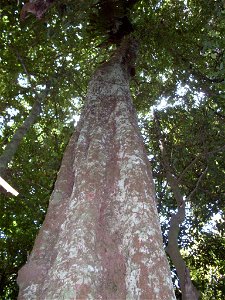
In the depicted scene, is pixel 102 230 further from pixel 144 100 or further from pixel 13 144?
pixel 144 100

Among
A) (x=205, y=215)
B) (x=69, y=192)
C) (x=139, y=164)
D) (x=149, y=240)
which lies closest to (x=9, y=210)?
(x=205, y=215)

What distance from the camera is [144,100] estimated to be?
900 cm

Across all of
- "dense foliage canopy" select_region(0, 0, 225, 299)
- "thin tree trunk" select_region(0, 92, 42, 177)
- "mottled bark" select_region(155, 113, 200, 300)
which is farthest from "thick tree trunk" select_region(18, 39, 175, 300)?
"dense foliage canopy" select_region(0, 0, 225, 299)

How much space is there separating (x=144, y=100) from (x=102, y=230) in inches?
249

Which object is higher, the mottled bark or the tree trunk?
the tree trunk

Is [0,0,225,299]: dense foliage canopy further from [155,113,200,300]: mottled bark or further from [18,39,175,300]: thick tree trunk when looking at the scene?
[18,39,175,300]: thick tree trunk

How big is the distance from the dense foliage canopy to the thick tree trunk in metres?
3.22

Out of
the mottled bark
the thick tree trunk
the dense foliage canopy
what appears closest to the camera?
the thick tree trunk

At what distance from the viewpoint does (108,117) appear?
477 cm

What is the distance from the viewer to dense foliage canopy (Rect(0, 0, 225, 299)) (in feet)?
24.3

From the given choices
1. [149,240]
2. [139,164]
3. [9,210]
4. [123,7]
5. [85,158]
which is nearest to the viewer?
[149,240]

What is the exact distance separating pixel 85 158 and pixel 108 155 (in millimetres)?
278

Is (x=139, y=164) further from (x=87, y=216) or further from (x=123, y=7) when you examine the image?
(x=123, y=7)

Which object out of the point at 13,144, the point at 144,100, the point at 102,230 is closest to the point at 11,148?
the point at 13,144
